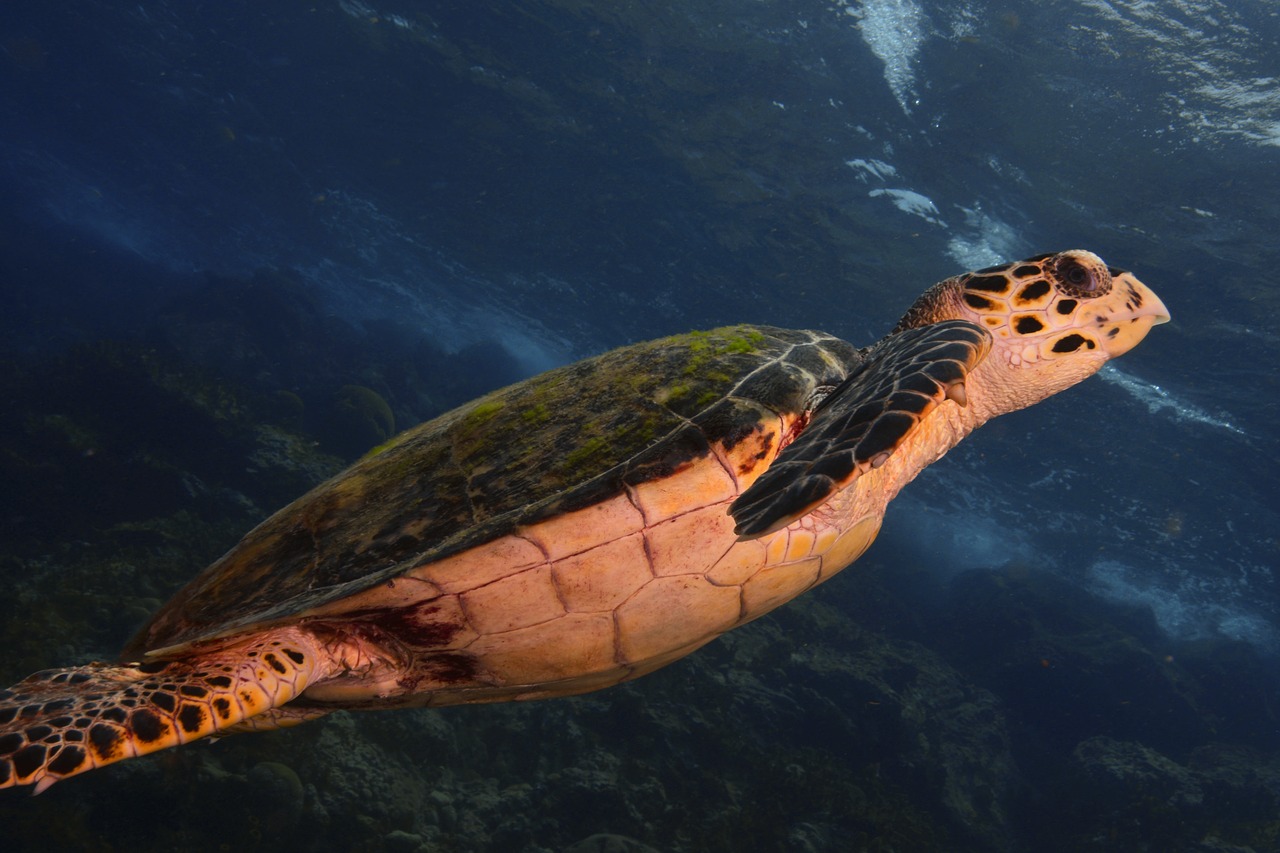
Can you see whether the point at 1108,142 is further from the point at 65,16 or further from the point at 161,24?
the point at 65,16

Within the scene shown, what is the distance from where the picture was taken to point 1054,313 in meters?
2.69

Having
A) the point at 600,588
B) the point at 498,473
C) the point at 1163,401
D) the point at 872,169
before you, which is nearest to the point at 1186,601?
the point at 1163,401

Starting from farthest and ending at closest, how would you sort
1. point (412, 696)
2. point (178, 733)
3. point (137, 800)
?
point (137, 800)
point (412, 696)
point (178, 733)

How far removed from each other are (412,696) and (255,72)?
23.7 m

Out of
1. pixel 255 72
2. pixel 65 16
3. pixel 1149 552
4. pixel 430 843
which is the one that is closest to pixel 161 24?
pixel 255 72

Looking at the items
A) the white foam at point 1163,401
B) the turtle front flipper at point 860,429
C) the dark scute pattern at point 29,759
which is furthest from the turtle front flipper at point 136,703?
the white foam at point 1163,401

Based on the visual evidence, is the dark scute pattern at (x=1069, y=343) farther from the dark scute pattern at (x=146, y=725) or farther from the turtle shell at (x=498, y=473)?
the dark scute pattern at (x=146, y=725)

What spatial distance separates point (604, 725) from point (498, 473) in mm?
7321

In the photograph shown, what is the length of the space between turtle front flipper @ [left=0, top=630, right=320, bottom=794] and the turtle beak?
3710 millimetres

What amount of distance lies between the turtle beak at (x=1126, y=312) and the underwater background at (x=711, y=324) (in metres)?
6.10

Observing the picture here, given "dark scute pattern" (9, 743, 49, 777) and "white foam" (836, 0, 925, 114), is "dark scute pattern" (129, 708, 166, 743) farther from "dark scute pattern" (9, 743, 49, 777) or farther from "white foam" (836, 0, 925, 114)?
"white foam" (836, 0, 925, 114)

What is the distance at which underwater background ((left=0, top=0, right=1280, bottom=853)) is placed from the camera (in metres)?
7.50

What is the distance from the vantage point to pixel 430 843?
609 centimetres

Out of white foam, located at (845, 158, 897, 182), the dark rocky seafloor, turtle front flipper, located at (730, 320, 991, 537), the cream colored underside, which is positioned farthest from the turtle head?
white foam, located at (845, 158, 897, 182)
